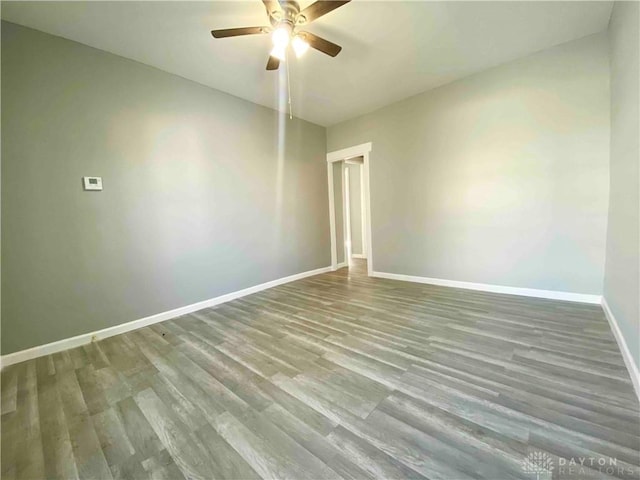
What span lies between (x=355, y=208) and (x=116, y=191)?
5.36m

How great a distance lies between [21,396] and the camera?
1.63 meters

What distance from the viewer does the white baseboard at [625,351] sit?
1.41m

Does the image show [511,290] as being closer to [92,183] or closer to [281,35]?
[281,35]

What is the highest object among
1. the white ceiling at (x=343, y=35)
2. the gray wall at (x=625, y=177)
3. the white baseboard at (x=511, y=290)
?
the white ceiling at (x=343, y=35)

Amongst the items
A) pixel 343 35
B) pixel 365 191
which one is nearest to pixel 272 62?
pixel 343 35

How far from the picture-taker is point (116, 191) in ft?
8.36

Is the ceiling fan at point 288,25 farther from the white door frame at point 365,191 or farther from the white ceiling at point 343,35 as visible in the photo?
the white door frame at point 365,191

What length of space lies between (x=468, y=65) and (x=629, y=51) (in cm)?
156

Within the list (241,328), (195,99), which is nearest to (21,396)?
(241,328)

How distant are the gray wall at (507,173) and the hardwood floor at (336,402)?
0.80m

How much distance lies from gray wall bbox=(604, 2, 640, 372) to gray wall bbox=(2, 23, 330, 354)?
375cm

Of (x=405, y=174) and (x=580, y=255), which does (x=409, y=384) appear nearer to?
(x=580, y=255)

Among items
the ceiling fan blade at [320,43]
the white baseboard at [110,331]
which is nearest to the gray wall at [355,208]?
the white baseboard at [110,331]

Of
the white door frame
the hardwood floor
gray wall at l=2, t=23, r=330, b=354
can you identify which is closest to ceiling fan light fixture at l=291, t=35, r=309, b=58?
gray wall at l=2, t=23, r=330, b=354
